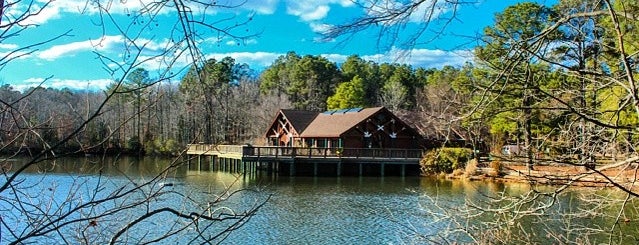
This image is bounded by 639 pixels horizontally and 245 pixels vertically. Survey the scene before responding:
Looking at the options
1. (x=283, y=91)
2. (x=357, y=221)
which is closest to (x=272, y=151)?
(x=357, y=221)

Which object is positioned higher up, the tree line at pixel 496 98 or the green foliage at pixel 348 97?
the green foliage at pixel 348 97

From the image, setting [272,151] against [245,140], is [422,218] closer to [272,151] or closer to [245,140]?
[272,151]

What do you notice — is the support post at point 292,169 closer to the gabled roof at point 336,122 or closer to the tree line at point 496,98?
the gabled roof at point 336,122

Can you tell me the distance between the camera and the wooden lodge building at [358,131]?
38.5 meters

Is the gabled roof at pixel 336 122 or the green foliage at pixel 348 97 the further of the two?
the green foliage at pixel 348 97

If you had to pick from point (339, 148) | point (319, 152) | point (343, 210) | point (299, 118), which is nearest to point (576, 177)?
point (343, 210)

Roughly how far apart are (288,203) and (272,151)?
13.2 meters

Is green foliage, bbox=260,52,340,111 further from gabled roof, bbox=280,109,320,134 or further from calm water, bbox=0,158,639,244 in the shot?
calm water, bbox=0,158,639,244

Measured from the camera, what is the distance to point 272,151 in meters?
34.5

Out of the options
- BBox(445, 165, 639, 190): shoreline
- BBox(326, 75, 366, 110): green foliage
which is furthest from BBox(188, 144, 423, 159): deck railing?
BBox(445, 165, 639, 190): shoreline

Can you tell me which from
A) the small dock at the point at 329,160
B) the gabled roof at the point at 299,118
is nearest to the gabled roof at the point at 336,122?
the gabled roof at the point at 299,118

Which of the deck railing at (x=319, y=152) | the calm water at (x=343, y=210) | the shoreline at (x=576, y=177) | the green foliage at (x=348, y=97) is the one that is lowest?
the calm water at (x=343, y=210)

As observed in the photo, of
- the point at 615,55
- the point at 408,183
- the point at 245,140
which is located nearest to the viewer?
the point at 615,55

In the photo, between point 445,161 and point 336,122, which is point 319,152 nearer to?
point 336,122
